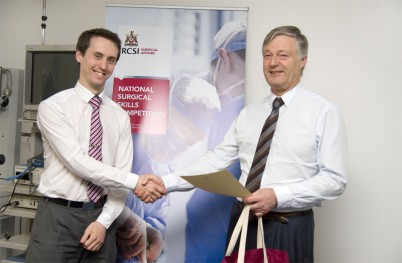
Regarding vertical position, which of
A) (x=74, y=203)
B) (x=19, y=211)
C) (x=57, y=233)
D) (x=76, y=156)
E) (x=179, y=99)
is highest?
(x=179, y=99)

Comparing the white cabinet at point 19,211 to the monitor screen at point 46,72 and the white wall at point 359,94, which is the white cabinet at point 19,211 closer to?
the monitor screen at point 46,72

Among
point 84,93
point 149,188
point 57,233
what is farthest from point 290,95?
point 57,233

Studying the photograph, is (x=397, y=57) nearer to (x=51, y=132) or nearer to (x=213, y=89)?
(x=213, y=89)

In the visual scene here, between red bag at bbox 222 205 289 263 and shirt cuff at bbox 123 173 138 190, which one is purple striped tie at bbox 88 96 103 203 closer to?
shirt cuff at bbox 123 173 138 190

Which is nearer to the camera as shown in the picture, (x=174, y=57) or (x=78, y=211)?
(x=78, y=211)

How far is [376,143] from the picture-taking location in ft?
9.19

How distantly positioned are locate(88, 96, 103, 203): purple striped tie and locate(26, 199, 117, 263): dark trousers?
8 cm

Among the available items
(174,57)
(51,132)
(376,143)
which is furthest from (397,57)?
(51,132)

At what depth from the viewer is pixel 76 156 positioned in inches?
73.4

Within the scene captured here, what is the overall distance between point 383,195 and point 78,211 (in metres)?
2.05

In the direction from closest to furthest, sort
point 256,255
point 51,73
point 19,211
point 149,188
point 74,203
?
point 256,255 → point 74,203 → point 149,188 → point 19,211 → point 51,73

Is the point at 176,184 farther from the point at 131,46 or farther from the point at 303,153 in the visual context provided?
the point at 131,46

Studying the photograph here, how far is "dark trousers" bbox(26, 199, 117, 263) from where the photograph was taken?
1.84m

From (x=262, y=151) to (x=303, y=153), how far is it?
187mm
